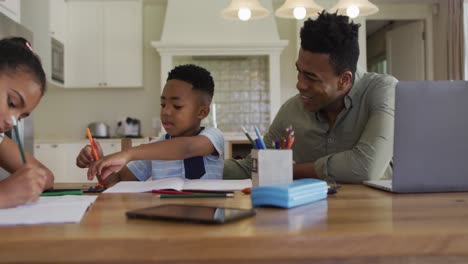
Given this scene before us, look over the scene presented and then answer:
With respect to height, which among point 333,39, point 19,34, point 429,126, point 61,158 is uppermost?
point 19,34

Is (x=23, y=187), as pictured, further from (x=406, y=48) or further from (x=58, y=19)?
(x=406, y=48)

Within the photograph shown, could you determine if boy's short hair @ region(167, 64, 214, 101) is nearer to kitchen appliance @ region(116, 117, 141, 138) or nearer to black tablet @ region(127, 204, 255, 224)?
black tablet @ region(127, 204, 255, 224)

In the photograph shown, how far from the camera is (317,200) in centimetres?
89

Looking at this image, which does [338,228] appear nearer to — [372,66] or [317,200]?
[317,200]

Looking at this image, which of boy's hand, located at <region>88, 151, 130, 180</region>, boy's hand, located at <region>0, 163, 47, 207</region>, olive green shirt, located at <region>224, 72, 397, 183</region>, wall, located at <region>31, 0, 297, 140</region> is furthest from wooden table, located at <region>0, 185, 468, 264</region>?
wall, located at <region>31, 0, 297, 140</region>

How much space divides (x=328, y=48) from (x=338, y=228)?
38.1 inches

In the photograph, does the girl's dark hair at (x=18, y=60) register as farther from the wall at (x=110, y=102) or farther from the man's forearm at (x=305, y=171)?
the wall at (x=110, y=102)

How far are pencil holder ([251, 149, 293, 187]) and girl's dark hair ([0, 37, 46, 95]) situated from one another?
1.75ft

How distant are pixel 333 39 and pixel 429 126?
60cm

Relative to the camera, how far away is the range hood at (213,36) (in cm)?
466

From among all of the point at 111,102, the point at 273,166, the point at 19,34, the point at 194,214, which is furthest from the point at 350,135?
the point at 111,102

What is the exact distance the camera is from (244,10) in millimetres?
2949

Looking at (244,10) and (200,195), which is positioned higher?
(244,10)

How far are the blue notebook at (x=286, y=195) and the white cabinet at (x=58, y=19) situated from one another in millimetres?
4128
